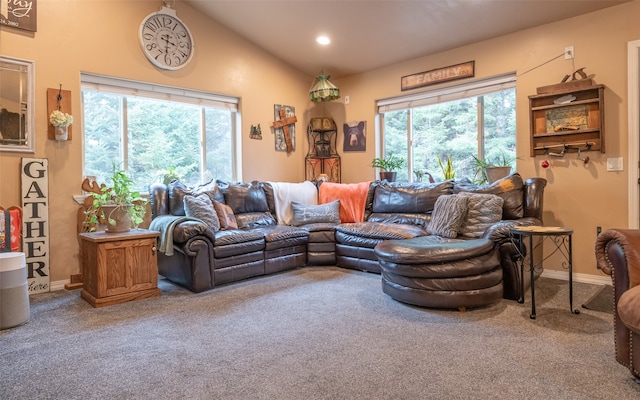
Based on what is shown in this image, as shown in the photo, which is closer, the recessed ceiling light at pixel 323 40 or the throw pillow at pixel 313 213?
the throw pillow at pixel 313 213

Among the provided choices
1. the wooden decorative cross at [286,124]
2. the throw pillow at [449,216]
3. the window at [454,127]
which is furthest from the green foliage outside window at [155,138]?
the throw pillow at [449,216]

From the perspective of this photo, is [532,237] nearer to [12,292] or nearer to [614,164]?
[614,164]

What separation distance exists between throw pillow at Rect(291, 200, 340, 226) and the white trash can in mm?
2634

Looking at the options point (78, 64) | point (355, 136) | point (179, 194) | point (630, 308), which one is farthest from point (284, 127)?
point (630, 308)

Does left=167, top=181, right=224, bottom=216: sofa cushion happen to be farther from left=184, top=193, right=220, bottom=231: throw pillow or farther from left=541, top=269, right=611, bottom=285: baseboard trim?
left=541, top=269, right=611, bottom=285: baseboard trim

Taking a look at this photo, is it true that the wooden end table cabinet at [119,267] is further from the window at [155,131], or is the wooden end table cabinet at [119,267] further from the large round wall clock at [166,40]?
the large round wall clock at [166,40]

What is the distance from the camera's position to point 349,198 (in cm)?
480

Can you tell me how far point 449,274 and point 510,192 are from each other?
1.42m

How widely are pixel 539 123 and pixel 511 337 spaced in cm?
249

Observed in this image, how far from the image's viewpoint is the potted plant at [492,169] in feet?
13.0

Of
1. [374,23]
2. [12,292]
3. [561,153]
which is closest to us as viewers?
[12,292]

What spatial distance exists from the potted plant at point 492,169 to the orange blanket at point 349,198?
1307mm

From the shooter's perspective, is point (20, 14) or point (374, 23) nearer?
point (20, 14)

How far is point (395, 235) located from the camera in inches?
149
